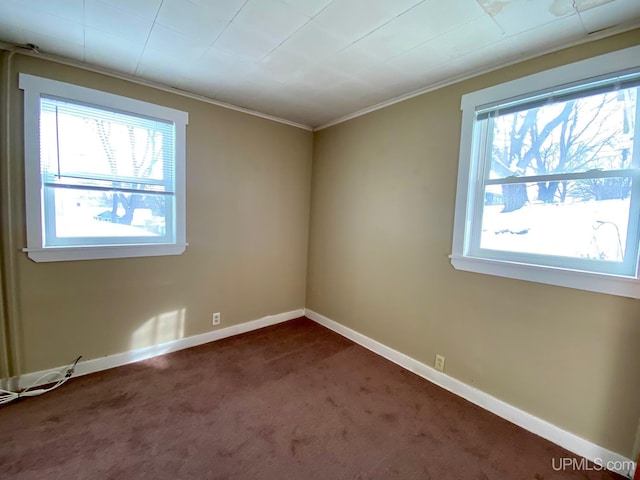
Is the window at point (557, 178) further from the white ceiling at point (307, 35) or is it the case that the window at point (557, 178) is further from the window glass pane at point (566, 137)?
the white ceiling at point (307, 35)

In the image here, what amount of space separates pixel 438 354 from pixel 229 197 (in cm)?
244

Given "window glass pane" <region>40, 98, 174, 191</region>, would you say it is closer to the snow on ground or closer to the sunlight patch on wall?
the sunlight patch on wall

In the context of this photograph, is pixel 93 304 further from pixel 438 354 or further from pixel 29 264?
pixel 438 354

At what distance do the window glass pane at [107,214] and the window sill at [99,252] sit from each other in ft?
0.40

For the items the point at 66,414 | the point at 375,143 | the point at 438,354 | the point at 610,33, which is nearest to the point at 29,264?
the point at 66,414

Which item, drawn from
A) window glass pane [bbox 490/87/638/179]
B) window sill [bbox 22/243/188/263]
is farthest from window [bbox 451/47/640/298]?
window sill [bbox 22/243/188/263]

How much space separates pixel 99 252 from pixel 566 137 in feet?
11.3

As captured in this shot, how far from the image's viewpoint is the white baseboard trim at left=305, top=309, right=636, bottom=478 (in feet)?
5.26

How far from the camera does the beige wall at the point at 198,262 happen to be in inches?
83.8

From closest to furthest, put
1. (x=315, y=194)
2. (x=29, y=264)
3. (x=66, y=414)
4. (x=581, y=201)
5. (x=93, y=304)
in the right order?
(x=581, y=201), (x=66, y=414), (x=29, y=264), (x=93, y=304), (x=315, y=194)

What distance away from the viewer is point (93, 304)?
2.32 meters

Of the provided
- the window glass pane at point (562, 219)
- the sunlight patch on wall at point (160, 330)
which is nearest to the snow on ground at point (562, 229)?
the window glass pane at point (562, 219)

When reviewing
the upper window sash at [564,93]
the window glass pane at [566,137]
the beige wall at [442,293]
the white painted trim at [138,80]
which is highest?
the white painted trim at [138,80]

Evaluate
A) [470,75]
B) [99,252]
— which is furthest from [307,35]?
[99,252]
